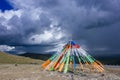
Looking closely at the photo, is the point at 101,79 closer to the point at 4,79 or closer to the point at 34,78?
the point at 34,78

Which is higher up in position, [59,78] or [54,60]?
[54,60]

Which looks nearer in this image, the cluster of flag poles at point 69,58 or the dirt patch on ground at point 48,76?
the dirt patch on ground at point 48,76

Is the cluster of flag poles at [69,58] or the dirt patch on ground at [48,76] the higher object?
the cluster of flag poles at [69,58]

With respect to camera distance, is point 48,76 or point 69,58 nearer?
point 48,76

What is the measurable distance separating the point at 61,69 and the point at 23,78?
761 cm

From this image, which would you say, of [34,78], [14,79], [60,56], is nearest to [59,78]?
[34,78]

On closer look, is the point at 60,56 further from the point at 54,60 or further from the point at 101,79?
the point at 101,79

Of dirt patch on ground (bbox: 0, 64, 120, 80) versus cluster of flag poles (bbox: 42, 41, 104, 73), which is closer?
dirt patch on ground (bbox: 0, 64, 120, 80)

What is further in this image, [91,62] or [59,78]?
[91,62]

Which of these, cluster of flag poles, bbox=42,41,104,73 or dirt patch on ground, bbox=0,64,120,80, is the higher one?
cluster of flag poles, bbox=42,41,104,73

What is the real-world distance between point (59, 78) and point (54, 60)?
8.42 m

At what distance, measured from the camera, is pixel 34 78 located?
27.5 m

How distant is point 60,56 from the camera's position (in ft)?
117

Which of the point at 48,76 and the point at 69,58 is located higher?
the point at 69,58
